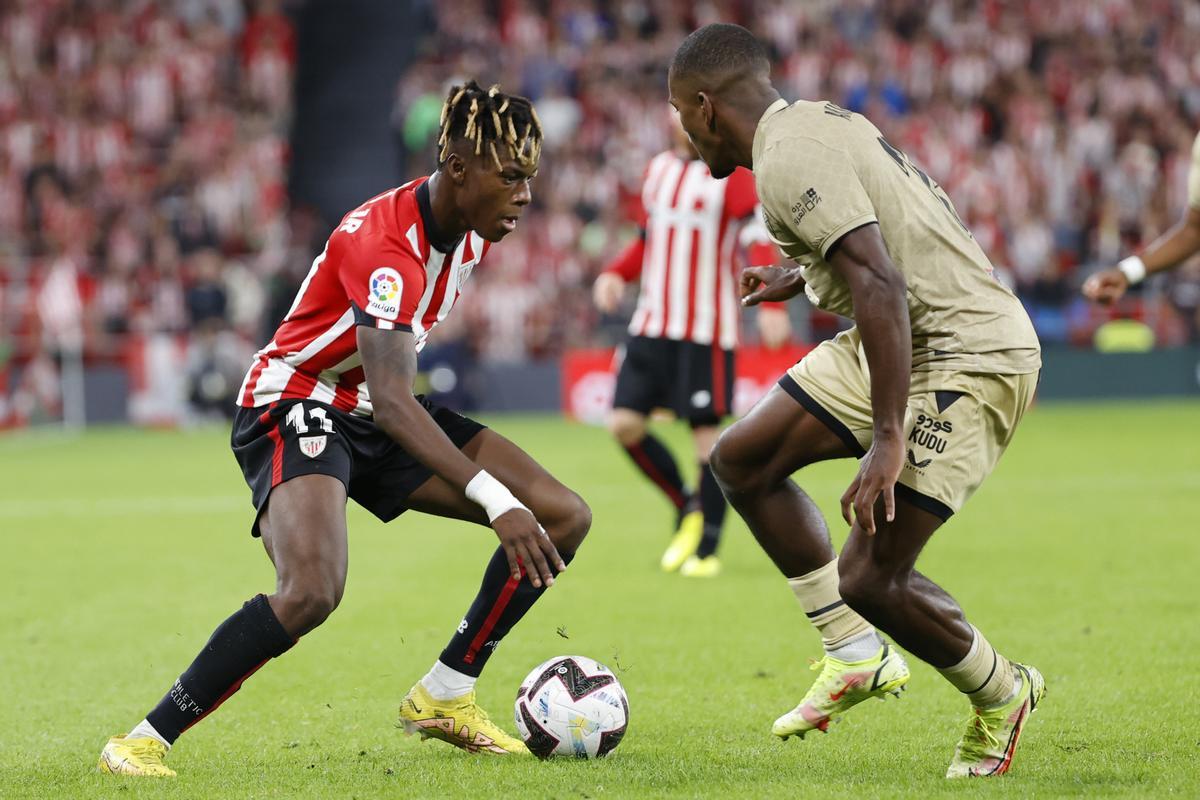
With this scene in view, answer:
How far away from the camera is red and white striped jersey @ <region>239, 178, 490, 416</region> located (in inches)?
182

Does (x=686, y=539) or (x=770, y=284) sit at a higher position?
(x=770, y=284)

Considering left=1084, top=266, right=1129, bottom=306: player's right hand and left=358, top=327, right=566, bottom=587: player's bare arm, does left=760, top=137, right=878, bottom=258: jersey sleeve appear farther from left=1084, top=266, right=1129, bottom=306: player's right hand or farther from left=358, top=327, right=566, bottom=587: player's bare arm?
left=1084, top=266, right=1129, bottom=306: player's right hand

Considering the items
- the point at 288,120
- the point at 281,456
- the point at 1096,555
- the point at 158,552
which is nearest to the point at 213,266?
the point at 288,120

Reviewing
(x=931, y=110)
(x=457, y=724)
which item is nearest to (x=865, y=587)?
(x=457, y=724)

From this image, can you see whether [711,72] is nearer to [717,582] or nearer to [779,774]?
[779,774]

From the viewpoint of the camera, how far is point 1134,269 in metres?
6.36

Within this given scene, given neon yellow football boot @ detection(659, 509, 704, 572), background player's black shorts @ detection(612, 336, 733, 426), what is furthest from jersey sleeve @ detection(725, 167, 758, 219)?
neon yellow football boot @ detection(659, 509, 704, 572)

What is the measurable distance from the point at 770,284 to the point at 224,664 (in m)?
2.16

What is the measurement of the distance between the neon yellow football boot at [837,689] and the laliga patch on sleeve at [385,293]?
5.56 feet

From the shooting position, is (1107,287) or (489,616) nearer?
(489,616)

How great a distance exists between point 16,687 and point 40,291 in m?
15.7

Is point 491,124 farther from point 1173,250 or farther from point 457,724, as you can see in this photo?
point 1173,250

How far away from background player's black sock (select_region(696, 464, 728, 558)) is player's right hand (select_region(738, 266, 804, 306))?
3228 millimetres

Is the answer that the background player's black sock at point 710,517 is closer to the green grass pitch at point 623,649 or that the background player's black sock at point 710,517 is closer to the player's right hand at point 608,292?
the green grass pitch at point 623,649
